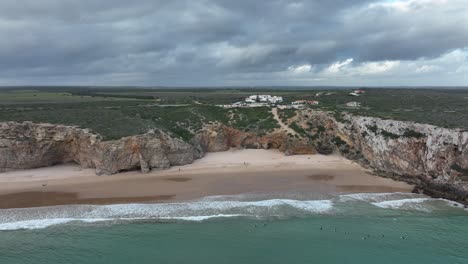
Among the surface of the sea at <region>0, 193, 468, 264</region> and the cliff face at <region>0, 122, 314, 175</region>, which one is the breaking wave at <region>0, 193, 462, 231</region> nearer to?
the surface of the sea at <region>0, 193, 468, 264</region>

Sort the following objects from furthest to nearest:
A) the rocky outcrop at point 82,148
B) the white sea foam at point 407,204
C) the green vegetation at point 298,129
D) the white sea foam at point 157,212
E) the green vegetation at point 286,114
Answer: the green vegetation at point 286,114, the green vegetation at point 298,129, the rocky outcrop at point 82,148, the white sea foam at point 407,204, the white sea foam at point 157,212

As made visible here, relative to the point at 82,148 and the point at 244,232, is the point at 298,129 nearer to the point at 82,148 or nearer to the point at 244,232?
the point at 244,232

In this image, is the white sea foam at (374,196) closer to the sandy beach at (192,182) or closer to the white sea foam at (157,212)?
the sandy beach at (192,182)

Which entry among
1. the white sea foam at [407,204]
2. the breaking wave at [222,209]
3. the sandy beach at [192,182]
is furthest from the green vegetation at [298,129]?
the white sea foam at [407,204]

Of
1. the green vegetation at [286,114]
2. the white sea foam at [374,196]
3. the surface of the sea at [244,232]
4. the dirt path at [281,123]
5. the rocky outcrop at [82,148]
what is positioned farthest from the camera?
the green vegetation at [286,114]

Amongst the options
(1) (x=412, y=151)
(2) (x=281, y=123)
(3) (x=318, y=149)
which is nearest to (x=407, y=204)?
(1) (x=412, y=151)

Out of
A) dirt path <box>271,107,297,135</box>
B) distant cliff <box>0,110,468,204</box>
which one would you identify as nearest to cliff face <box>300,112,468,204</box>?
distant cliff <box>0,110,468,204</box>

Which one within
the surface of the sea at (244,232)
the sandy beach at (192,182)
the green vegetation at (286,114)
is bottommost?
the surface of the sea at (244,232)
